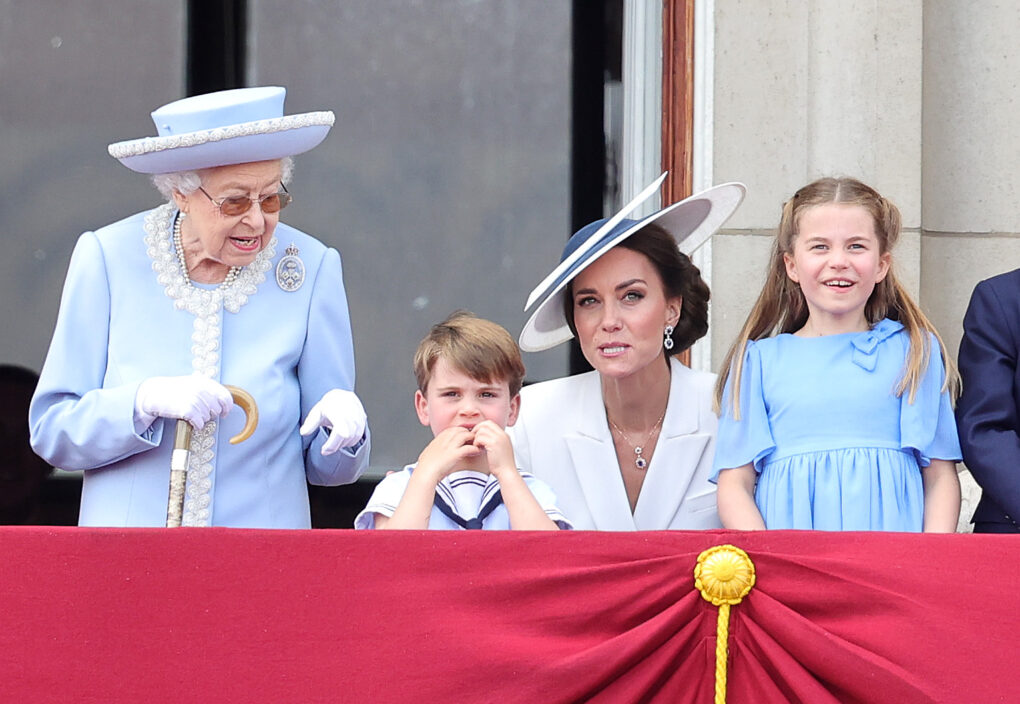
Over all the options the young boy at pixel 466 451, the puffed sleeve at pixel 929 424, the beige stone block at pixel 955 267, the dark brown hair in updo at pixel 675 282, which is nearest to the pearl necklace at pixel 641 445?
the dark brown hair in updo at pixel 675 282

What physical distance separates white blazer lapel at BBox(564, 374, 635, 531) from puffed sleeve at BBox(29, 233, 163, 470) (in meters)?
0.89

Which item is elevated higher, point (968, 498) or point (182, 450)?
point (182, 450)

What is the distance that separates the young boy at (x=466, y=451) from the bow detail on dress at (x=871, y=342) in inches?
25.2

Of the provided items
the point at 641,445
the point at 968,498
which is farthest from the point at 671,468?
the point at 968,498

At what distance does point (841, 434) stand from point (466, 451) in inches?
27.8

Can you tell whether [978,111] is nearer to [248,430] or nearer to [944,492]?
[944,492]

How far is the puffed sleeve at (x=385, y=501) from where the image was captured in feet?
8.55

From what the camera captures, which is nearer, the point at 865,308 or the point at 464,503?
the point at 464,503

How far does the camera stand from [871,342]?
→ 9.28 feet

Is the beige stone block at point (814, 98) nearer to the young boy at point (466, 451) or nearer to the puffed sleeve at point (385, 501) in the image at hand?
the young boy at point (466, 451)

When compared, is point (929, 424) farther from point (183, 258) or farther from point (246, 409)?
point (183, 258)

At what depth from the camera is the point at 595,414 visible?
3.15 metres

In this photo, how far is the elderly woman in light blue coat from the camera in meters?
2.56

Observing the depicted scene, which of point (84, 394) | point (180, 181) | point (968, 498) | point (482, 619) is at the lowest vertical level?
point (968, 498)
